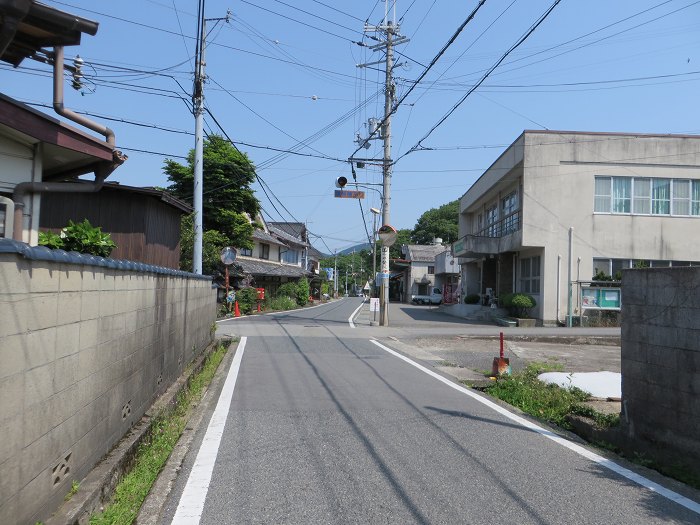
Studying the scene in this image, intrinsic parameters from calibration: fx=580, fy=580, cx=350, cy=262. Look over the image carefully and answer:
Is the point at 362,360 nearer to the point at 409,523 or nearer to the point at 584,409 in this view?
the point at 584,409

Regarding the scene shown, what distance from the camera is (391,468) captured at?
5.50m

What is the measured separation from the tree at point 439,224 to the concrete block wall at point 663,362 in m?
81.6

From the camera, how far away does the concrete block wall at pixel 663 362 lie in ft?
19.0

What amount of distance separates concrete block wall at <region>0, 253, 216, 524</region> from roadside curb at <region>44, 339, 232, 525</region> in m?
0.07

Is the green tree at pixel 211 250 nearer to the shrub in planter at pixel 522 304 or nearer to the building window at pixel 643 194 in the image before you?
the shrub in planter at pixel 522 304

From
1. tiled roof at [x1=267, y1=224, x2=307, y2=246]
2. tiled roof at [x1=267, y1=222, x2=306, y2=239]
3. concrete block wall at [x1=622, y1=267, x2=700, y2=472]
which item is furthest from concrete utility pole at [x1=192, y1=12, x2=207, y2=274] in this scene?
tiled roof at [x1=267, y1=222, x2=306, y2=239]

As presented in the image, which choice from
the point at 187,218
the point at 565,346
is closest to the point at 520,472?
the point at 565,346

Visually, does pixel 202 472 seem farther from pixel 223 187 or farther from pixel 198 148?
pixel 223 187

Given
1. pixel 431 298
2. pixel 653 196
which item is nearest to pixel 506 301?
pixel 653 196

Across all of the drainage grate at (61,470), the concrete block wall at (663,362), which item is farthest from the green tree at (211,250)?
the drainage grate at (61,470)

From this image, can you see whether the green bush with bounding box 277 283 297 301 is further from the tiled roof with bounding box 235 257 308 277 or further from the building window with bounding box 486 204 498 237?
the building window with bounding box 486 204 498 237

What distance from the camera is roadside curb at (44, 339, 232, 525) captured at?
3.75m

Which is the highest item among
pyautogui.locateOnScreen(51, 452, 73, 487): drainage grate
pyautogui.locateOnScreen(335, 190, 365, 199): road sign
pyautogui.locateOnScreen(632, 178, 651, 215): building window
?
pyautogui.locateOnScreen(632, 178, 651, 215): building window

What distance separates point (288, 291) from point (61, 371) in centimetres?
3967
